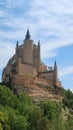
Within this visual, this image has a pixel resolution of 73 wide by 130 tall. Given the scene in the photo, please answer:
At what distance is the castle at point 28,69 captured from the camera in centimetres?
11586

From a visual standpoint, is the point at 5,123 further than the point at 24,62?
No

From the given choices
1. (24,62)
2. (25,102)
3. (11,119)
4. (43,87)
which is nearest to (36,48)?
(24,62)

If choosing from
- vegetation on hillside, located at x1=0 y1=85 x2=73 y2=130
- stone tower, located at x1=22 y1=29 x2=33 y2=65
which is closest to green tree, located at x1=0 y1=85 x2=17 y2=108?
vegetation on hillside, located at x1=0 y1=85 x2=73 y2=130

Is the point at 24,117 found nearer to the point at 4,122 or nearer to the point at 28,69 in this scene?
the point at 4,122

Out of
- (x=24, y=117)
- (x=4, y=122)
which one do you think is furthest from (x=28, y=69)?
(x=4, y=122)

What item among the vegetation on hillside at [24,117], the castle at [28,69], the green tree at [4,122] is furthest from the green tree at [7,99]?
the castle at [28,69]

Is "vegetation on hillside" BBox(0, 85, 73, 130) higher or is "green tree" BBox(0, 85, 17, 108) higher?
"green tree" BBox(0, 85, 17, 108)

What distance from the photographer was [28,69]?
12394 centimetres

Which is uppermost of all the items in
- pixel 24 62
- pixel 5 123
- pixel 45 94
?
pixel 24 62

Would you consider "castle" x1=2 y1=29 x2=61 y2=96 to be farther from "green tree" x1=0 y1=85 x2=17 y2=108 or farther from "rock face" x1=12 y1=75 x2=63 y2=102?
"green tree" x1=0 y1=85 x2=17 y2=108

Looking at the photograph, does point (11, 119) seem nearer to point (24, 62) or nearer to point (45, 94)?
point (45, 94)

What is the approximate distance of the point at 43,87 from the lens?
11912 centimetres

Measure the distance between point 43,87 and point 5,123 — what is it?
152 ft

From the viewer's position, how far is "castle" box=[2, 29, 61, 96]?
116 meters
